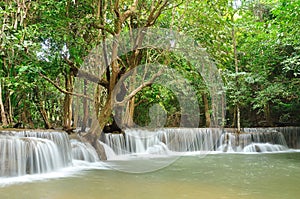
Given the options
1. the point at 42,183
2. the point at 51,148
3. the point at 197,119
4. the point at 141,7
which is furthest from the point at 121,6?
the point at 197,119

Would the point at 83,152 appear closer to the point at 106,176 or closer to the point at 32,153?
the point at 32,153

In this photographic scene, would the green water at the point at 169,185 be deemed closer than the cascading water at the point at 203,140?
Yes

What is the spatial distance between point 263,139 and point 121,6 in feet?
24.3

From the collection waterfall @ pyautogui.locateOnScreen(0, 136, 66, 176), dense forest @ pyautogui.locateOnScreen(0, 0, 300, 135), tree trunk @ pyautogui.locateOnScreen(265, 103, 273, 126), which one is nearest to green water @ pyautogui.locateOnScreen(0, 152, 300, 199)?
waterfall @ pyautogui.locateOnScreen(0, 136, 66, 176)

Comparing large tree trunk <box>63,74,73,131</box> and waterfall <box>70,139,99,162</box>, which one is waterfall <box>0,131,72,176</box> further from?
large tree trunk <box>63,74,73,131</box>

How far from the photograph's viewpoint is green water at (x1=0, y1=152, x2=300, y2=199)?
14.7 ft

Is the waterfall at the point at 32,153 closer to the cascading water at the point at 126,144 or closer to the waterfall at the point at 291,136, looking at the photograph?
the cascading water at the point at 126,144

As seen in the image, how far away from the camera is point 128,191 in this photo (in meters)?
4.72

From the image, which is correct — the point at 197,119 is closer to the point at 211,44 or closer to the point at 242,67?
the point at 242,67

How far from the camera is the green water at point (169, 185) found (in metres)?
4.47

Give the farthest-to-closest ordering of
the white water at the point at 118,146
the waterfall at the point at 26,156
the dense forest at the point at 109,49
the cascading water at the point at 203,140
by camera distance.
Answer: the cascading water at the point at 203,140 → the dense forest at the point at 109,49 → the white water at the point at 118,146 → the waterfall at the point at 26,156

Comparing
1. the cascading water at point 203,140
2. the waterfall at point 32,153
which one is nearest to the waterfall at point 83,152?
the waterfall at point 32,153

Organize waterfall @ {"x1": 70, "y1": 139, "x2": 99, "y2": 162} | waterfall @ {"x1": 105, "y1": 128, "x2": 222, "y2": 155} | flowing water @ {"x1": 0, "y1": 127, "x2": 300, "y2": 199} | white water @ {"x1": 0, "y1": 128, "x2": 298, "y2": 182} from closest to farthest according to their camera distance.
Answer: flowing water @ {"x1": 0, "y1": 127, "x2": 300, "y2": 199}
white water @ {"x1": 0, "y1": 128, "x2": 298, "y2": 182}
waterfall @ {"x1": 70, "y1": 139, "x2": 99, "y2": 162}
waterfall @ {"x1": 105, "y1": 128, "x2": 222, "y2": 155}

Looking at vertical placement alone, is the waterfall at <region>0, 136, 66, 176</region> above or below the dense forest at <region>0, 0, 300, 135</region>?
below
